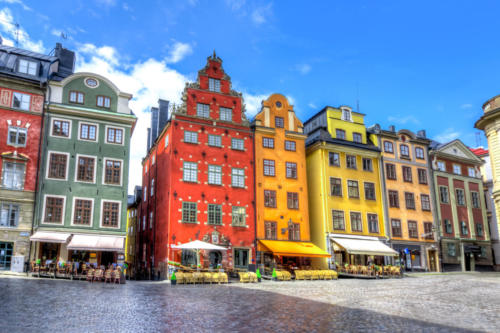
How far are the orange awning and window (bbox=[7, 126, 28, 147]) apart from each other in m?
18.9

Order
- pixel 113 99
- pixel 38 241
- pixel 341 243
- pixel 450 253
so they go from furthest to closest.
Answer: pixel 450 253, pixel 341 243, pixel 113 99, pixel 38 241

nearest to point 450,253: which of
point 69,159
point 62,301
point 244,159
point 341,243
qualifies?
point 341,243

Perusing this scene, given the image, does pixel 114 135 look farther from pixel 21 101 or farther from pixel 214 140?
pixel 214 140

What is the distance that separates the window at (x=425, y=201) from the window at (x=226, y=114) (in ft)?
69.3

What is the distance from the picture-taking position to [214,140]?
36812 mm

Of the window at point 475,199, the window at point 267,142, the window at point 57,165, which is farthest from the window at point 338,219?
the window at point 57,165

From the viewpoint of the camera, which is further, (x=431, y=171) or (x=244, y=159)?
(x=431, y=171)

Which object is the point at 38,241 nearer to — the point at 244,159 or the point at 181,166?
the point at 181,166

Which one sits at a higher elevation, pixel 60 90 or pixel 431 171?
pixel 60 90

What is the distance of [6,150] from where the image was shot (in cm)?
3064

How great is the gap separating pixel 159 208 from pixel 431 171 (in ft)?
90.6

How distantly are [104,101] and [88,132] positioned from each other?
2.76 meters

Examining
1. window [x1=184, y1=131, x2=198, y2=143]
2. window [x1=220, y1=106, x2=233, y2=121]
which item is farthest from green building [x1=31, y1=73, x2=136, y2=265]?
window [x1=220, y1=106, x2=233, y2=121]

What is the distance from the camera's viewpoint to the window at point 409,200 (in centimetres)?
4384
